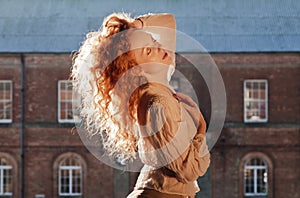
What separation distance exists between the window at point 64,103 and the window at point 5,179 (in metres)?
2.35

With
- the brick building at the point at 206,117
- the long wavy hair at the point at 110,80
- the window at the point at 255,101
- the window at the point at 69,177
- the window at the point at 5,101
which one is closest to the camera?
the long wavy hair at the point at 110,80

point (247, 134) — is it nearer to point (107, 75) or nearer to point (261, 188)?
point (261, 188)

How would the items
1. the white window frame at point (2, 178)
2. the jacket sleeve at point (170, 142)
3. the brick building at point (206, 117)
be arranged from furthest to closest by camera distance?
1. the white window frame at point (2, 178)
2. the brick building at point (206, 117)
3. the jacket sleeve at point (170, 142)

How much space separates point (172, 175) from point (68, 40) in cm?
2483

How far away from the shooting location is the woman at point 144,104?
Result: 392 cm

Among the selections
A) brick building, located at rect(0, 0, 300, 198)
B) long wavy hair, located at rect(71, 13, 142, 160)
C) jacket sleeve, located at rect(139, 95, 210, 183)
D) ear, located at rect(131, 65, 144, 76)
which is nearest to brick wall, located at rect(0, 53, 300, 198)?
brick building, located at rect(0, 0, 300, 198)

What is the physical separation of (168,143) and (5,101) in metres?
25.6

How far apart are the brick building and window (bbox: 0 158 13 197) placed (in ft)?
0.11

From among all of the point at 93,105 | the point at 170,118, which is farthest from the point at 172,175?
the point at 93,105

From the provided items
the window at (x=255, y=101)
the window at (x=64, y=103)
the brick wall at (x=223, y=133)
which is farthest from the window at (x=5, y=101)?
the window at (x=255, y=101)

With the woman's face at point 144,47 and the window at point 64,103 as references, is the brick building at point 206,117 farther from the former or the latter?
the woman's face at point 144,47

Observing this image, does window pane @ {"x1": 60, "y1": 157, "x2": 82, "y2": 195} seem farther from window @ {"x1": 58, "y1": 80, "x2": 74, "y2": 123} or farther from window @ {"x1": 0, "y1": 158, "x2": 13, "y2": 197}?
window @ {"x1": 0, "y1": 158, "x2": 13, "y2": 197}

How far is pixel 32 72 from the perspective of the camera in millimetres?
28203

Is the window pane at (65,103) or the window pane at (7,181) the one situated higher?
the window pane at (65,103)
